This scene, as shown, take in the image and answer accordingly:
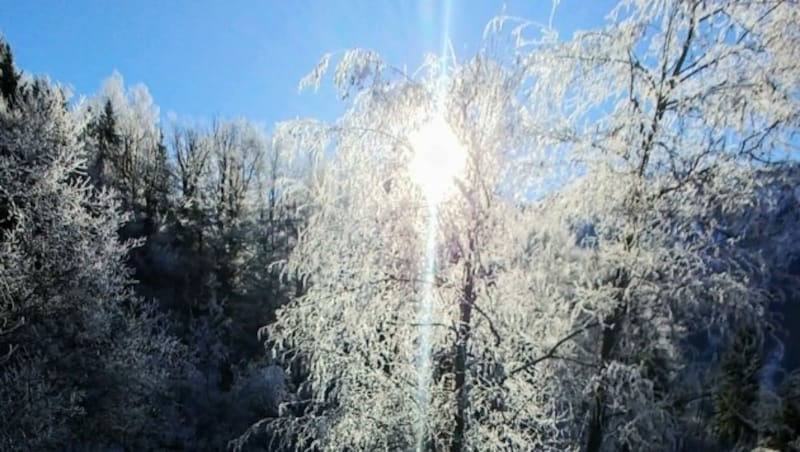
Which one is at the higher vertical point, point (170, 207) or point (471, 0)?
point (170, 207)

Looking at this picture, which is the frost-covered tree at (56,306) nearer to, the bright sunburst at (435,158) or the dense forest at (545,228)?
the dense forest at (545,228)

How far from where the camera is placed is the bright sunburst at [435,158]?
8.32 ft

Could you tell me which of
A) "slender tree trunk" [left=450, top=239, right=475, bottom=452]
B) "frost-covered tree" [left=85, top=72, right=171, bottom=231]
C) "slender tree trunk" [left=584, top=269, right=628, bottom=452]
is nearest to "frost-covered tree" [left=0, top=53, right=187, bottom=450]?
"slender tree trunk" [left=450, top=239, right=475, bottom=452]

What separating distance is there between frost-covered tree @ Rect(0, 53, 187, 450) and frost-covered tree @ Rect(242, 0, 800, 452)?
17.6 feet

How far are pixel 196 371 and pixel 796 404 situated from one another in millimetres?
12813

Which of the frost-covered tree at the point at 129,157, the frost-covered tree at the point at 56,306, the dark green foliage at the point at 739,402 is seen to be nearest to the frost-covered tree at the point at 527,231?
the dark green foliage at the point at 739,402

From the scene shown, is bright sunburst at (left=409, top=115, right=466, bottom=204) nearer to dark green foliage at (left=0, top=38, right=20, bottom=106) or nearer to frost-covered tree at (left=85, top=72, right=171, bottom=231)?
dark green foliage at (left=0, top=38, right=20, bottom=106)

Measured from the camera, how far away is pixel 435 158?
2.57m

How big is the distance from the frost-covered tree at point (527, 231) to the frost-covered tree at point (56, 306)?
5.36 metres

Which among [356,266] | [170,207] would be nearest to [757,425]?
[356,266]

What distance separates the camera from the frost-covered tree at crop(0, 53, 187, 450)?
20.5ft

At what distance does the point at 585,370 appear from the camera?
9.06ft

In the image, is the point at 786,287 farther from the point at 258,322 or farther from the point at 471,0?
the point at 258,322

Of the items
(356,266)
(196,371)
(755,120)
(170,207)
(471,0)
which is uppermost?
(170,207)
